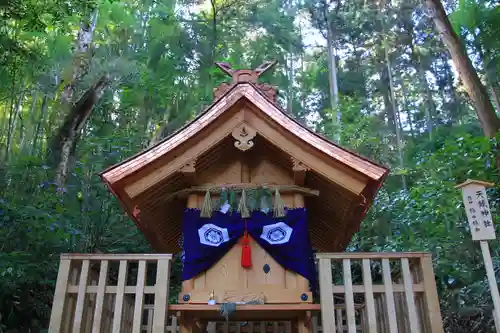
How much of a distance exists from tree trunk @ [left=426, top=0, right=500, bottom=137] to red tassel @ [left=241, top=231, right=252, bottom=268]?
204 inches

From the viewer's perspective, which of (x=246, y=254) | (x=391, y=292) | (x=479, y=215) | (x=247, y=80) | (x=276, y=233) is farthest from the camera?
(x=247, y=80)

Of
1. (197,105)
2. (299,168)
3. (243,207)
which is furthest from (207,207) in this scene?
(197,105)

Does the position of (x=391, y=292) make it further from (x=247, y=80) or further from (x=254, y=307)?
(x=247, y=80)

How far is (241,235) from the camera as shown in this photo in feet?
19.0

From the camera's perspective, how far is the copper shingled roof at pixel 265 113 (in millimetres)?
5402

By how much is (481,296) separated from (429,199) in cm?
230

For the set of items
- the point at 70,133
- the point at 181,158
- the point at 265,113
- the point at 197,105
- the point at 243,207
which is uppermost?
the point at 197,105

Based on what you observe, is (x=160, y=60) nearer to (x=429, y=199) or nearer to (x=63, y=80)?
(x=63, y=80)

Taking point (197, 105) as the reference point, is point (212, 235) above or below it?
below

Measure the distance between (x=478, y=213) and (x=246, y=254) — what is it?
2.88m

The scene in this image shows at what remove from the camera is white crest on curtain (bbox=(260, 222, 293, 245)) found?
18.7 feet

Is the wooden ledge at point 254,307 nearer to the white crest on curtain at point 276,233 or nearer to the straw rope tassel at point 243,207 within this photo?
the white crest on curtain at point 276,233

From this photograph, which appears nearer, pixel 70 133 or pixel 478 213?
pixel 478 213

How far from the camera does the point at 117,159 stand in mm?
12086
